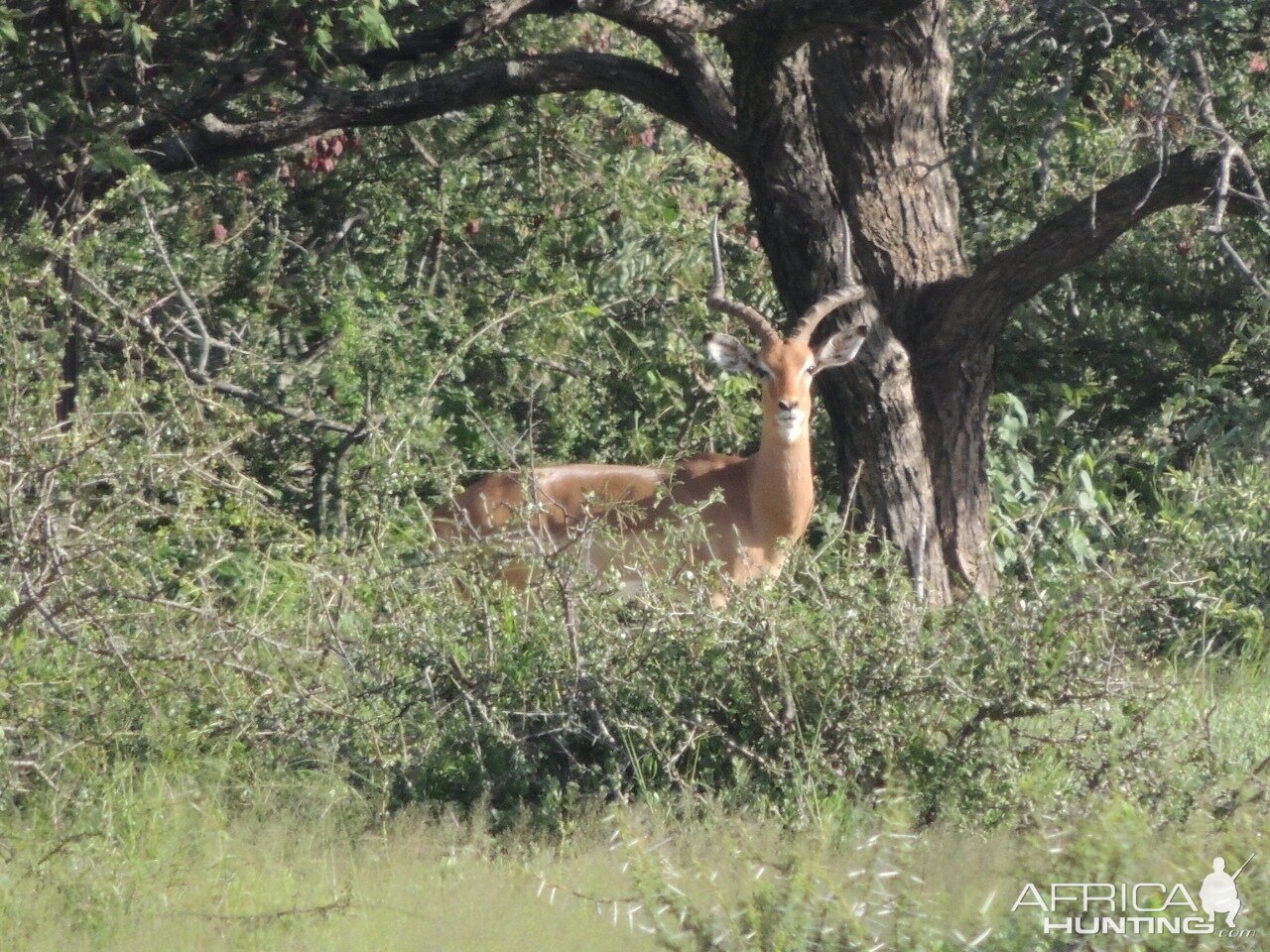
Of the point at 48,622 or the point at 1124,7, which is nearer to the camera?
the point at 48,622

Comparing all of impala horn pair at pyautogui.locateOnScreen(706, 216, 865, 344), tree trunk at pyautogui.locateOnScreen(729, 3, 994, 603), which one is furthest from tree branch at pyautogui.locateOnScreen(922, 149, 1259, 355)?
impala horn pair at pyautogui.locateOnScreen(706, 216, 865, 344)

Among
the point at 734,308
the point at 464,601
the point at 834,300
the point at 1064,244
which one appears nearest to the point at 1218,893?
the point at 464,601

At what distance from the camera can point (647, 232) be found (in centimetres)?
904

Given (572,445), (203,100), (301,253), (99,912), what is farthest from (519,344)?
(99,912)

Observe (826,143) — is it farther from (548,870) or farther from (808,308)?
(548,870)

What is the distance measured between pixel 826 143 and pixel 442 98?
165 cm

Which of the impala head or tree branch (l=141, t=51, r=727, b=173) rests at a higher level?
tree branch (l=141, t=51, r=727, b=173)

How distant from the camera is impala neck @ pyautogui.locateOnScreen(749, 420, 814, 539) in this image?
25.4 ft

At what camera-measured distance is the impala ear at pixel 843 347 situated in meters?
7.06

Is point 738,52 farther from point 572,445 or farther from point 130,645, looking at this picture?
point 130,645

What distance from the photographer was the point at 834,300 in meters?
7.08

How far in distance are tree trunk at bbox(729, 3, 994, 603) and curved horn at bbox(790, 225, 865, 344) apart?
45 millimetres

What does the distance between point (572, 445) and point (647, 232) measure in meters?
1.21

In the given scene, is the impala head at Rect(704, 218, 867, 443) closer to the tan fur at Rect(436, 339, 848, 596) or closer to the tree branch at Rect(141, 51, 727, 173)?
the tan fur at Rect(436, 339, 848, 596)
